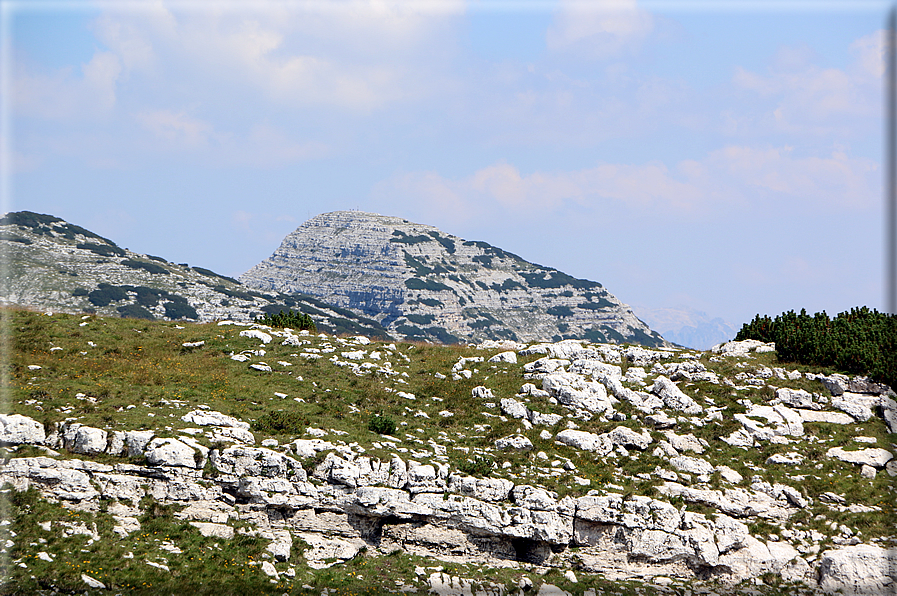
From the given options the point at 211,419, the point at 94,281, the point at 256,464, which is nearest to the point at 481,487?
the point at 256,464

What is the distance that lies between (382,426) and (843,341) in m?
26.1

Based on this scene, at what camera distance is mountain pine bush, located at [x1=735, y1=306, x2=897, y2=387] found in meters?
31.8

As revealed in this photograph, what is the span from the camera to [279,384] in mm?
30766

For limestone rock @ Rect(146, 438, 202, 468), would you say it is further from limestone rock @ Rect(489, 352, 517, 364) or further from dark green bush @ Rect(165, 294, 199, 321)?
dark green bush @ Rect(165, 294, 199, 321)

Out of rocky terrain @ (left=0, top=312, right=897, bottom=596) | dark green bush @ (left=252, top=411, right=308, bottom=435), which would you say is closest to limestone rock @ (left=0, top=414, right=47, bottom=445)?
rocky terrain @ (left=0, top=312, right=897, bottom=596)

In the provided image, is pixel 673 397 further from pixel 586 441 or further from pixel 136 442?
pixel 136 442

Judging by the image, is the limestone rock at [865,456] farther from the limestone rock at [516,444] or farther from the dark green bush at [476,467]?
the dark green bush at [476,467]

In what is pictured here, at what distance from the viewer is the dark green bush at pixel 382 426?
89.8 feet

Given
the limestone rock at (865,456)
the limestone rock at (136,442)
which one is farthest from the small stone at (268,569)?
the limestone rock at (865,456)

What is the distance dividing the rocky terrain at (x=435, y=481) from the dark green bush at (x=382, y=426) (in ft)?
0.34

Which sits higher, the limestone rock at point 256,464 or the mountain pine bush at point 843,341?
the mountain pine bush at point 843,341

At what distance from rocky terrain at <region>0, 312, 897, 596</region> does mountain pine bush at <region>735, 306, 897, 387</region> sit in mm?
1259

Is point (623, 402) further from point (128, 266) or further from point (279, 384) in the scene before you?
point (128, 266)

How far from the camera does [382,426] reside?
27344 mm
